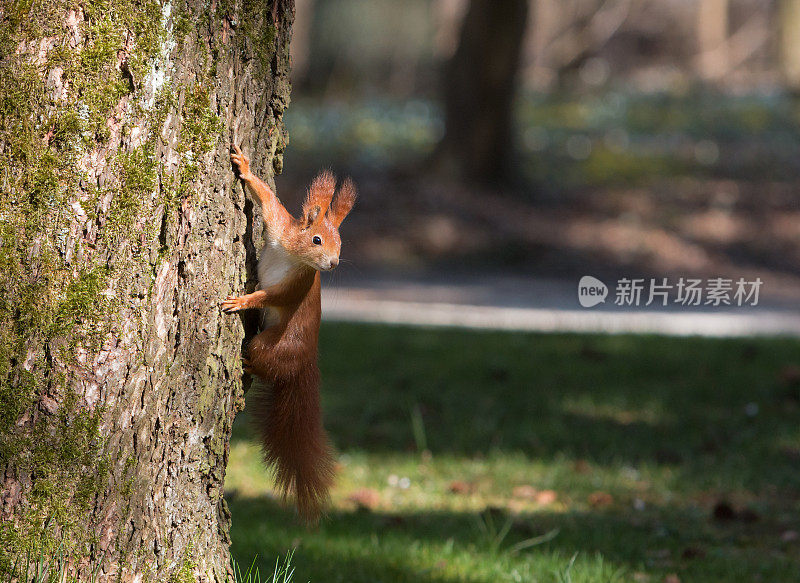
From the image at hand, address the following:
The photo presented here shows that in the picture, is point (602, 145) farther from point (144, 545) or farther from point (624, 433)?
point (144, 545)

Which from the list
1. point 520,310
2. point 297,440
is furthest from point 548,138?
point 297,440

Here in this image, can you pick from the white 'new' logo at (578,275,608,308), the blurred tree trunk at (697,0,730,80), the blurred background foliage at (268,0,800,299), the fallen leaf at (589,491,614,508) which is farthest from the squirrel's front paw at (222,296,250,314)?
the blurred tree trunk at (697,0,730,80)

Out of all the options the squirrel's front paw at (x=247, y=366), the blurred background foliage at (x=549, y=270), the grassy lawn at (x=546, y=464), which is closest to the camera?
the squirrel's front paw at (x=247, y=366)

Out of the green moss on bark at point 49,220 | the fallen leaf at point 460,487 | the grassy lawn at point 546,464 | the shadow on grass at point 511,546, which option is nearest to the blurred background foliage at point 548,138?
the grassy lawn at point 546,464

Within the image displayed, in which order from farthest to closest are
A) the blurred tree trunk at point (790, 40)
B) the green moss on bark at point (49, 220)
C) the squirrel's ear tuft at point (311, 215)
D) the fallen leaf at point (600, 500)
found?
the blurred tree trunk at point (790, 40) < the fallen leaf at point (600, 500) < the squirrel's ear tuft at point (311, 215) < the green moss on bark at point (49, 220)

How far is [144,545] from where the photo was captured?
212cm

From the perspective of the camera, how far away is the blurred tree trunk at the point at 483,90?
12.2m

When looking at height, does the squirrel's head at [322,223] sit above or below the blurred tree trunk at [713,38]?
below

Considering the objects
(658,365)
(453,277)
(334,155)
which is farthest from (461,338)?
(334,155)

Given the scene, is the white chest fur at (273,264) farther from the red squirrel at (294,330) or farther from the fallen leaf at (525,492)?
the fallen leaf at (525,492)

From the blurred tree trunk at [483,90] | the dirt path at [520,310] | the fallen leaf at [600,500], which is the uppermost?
the blurred tree trunk at [483,90]

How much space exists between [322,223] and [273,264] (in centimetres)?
17

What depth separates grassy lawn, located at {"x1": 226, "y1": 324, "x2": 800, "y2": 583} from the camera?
10.8 feet

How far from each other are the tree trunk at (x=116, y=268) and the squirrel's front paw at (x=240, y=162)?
0.03 meters
